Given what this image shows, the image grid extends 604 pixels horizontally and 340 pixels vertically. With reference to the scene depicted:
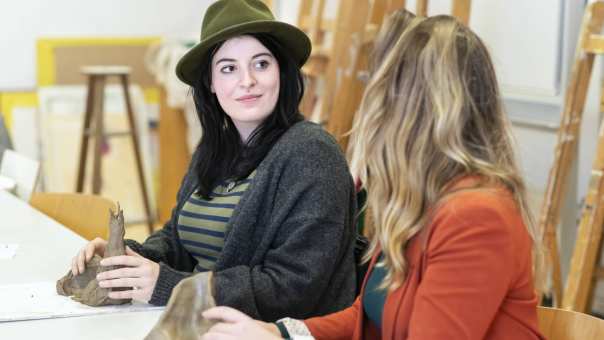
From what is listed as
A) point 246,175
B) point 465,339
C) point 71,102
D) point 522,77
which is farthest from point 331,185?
point 71,102

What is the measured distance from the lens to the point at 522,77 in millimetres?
3936

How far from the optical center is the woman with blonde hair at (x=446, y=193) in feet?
4.32

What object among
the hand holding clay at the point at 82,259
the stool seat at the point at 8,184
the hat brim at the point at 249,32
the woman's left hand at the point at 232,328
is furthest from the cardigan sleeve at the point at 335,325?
the stool seat at the point at 8,184

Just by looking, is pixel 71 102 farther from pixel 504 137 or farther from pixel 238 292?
pixel 504 137

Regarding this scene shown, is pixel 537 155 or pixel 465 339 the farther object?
pixel 537 155

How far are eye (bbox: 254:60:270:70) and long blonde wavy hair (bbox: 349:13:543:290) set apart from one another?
695mm

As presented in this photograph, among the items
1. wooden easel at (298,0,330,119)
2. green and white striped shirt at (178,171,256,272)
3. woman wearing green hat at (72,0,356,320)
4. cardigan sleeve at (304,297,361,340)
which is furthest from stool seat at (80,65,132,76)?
cardigan sleeve at (304,297,361,340)

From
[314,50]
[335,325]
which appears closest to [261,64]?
[335,325]

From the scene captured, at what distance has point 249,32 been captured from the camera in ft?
6.67

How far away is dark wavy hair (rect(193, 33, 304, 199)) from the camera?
2080 mm

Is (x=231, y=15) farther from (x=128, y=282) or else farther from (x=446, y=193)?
(x=446, y=193)

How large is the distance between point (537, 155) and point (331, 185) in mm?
2361

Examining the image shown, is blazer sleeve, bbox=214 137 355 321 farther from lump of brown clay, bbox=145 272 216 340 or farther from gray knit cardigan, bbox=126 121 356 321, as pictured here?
lump of brown clay, bbox=145 272 216 340

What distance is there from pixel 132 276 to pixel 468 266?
2.75 ft
